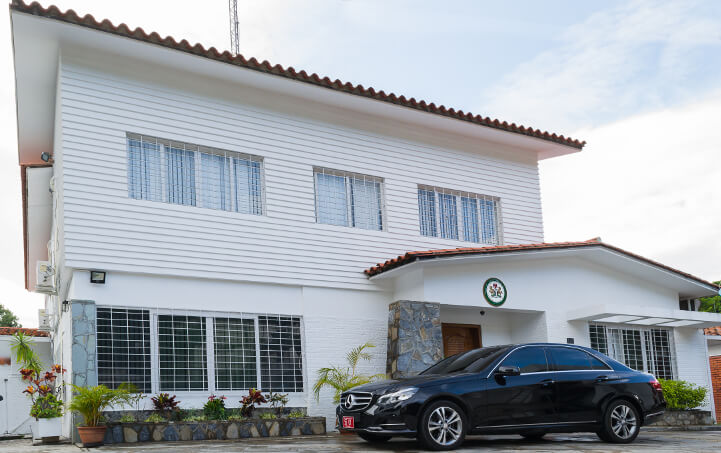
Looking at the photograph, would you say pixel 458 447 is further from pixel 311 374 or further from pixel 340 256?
pixel 340 256

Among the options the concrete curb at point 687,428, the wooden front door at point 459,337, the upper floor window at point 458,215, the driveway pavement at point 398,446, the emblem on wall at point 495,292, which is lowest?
the concrete curb at point 687,428

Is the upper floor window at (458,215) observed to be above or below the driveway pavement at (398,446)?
above

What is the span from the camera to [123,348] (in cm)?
1268

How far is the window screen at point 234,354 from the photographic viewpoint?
13.5 metres

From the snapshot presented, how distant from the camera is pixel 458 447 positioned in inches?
393

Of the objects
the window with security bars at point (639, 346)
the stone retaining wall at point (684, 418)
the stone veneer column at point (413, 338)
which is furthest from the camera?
the window with security bars at point (639, 346)

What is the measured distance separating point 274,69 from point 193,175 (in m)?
2.41

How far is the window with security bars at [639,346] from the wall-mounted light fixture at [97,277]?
10.2 metres

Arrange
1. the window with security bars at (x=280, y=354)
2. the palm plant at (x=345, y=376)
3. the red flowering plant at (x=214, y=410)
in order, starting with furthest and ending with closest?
1. the palm plant at (x=345, y=376)
2. the window with security bars at (x=280, y=354)
3. the red flowering plant at (x=214, y=410)

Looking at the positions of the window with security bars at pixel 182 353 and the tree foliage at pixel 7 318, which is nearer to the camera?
the window with security bars at pixel 182 353

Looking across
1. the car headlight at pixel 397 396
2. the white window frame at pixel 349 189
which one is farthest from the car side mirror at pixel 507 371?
the white window frame at pixel 349 189

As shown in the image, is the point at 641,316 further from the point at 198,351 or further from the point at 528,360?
the point at 198,351

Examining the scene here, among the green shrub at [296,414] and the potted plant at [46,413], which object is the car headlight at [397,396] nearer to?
the green shrub at [296,414]

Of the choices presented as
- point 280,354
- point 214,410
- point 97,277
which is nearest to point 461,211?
point 280,354
